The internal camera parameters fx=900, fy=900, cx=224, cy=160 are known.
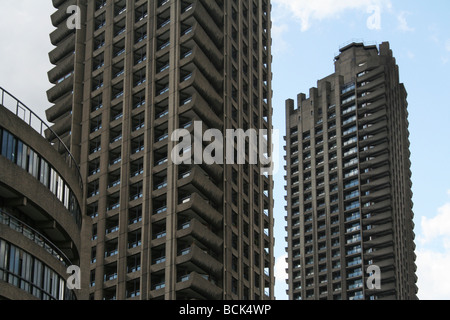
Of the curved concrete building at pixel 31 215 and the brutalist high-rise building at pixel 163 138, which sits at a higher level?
the brutalist high-rise building at pixel 163 138

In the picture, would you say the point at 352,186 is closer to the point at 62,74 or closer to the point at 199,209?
the point at 62,74

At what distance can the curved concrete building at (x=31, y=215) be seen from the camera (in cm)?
4638

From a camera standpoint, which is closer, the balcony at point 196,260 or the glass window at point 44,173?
the glass window at point 44,173

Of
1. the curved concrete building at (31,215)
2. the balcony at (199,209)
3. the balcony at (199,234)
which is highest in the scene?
the balcony at (199,209)

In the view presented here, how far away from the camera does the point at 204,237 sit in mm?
85125

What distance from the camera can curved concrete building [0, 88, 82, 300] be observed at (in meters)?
46.4

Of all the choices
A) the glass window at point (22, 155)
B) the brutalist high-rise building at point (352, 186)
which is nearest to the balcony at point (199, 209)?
the glass window at point (22, 155)

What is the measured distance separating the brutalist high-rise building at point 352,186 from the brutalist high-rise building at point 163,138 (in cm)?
5953

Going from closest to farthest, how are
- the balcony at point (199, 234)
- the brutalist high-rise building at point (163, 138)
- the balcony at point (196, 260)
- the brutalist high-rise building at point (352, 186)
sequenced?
the balcony at point (196, 260)
the balcony at point (199, 234)
the brutalist high-rise building at point (163, 138)
the brutalist high-rise building at point (352, 186)

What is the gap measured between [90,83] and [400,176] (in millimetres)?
86709

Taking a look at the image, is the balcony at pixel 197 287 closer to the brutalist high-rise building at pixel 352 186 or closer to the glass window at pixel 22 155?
the glass window at pixel 22 155

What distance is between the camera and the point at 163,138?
9069 centimetres

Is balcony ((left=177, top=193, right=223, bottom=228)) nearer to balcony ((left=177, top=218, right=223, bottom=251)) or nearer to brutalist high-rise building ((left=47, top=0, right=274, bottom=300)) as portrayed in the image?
brutalist high-rise building ((left=47, top=0, right=274, bottom=300))

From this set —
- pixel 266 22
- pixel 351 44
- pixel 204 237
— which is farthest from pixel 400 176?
pixel 204 237
